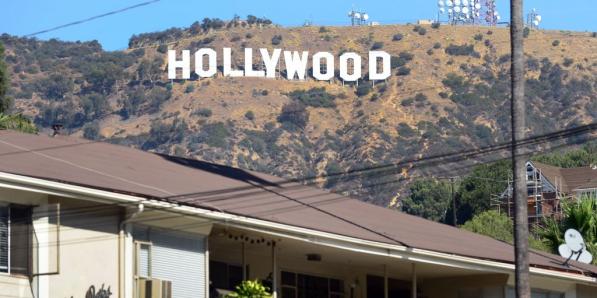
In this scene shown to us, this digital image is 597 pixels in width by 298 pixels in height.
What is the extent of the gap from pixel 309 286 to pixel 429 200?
127m

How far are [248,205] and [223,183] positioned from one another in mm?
2201

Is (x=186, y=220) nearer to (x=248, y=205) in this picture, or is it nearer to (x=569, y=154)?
(x=248, y=205)

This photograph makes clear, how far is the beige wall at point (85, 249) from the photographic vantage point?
26.2 meters

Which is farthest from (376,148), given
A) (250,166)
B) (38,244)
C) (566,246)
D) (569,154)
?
(38,244)

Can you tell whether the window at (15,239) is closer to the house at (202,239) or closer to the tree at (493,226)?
the house at (202,239)

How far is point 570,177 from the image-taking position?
126 metres

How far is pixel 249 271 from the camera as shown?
3322 centimetres

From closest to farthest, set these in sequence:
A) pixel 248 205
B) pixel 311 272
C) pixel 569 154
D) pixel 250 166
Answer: pixel 248 205
pixel 311 272
pixel 569 154
pixel 250 166

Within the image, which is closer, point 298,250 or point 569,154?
point 298,250

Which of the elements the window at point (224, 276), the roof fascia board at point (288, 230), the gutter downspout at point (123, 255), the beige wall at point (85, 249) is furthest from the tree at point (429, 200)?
the beige wall at point (85, 249)

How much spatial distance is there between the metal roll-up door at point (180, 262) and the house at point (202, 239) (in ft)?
0.08

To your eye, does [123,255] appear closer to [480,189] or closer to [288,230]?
[288,230]

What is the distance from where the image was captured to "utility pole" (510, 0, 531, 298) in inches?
1076

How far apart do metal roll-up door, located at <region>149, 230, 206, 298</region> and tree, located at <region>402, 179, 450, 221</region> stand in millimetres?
126439
